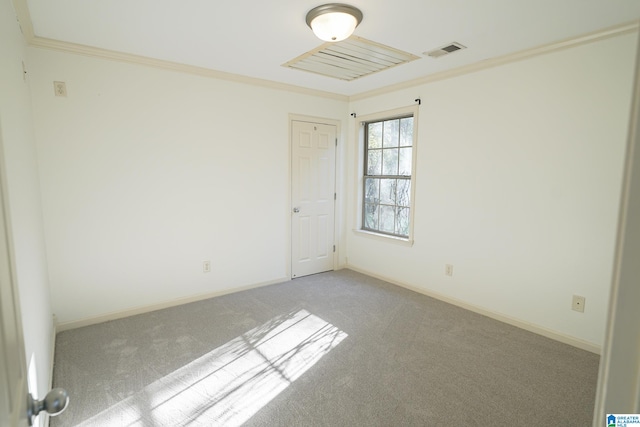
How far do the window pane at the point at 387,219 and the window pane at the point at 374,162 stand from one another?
50 centimetres

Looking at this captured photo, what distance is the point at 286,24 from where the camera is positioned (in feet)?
7.96

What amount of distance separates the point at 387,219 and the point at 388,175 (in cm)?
57

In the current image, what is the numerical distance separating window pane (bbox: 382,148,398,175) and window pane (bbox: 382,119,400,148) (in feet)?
0.28

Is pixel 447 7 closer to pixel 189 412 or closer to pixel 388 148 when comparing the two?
pixel 388 148

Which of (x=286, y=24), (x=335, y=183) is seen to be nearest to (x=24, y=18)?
(x=286, y=24)

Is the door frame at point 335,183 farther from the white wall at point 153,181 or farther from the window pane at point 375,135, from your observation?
the window pane at point 375,135

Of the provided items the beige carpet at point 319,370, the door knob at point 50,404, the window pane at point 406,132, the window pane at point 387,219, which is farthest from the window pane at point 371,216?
the door knob at point 50,404

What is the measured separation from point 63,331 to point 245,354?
1.64 m

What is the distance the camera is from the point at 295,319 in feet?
10.6

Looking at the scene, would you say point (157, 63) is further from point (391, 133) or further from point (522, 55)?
point (522, 55)

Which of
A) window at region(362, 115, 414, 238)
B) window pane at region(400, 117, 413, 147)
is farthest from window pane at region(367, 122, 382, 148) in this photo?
window pane at region(400, 117, 413, 147)

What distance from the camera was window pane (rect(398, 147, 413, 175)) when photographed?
4.06m

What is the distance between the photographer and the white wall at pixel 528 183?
2543mm

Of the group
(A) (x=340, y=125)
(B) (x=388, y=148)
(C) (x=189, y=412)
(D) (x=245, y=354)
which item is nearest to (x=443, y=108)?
(B) (x=388, y=148)
